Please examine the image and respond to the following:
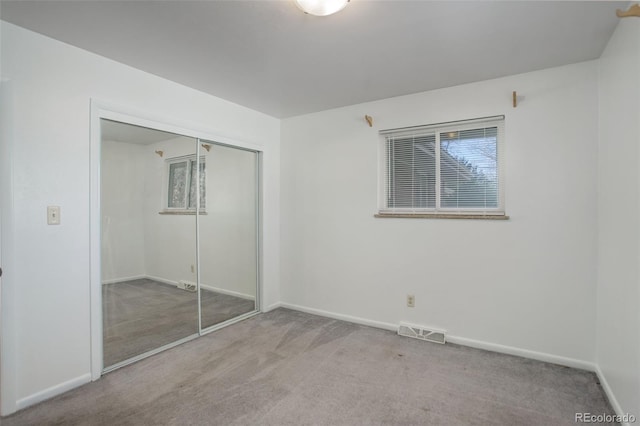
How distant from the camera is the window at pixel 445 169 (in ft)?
9.20

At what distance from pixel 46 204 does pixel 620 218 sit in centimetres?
365

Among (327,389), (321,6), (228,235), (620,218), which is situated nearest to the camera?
(321,6)

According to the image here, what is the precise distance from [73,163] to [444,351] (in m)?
3.27

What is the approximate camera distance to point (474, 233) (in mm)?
2812

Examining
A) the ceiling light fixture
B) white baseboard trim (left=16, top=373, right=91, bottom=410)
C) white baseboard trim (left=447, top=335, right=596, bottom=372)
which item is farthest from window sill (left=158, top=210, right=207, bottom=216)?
white baseboard trim (left=447, top=335, right=596, bottom=372)

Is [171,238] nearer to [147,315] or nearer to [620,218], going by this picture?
[147,315]

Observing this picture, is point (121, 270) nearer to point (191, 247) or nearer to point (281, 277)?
point (191, 247)

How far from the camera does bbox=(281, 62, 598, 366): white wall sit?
244 centimetres

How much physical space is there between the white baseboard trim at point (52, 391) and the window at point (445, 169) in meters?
2.86

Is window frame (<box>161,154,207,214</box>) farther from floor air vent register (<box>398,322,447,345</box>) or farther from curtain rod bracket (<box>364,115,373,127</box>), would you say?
floor air vent register (<box>398,322,447,345</box>)

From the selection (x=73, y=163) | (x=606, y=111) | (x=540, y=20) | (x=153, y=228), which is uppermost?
(x=540, y=20)

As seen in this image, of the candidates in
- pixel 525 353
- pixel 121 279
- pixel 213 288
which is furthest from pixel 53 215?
pixel 525 353

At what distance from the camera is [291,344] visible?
9.49ft

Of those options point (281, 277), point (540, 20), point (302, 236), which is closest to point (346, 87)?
point (540, 20)
